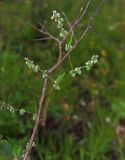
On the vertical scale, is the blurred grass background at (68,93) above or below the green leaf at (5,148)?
above

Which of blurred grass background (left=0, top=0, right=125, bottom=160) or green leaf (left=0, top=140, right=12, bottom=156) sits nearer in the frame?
green leaf (left=0, top=140, right=12, bottom=156)

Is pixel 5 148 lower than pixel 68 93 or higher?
lower

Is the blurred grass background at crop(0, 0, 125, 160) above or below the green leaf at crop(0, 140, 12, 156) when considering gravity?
above

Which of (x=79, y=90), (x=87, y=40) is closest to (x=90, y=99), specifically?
(x=79, y=90)

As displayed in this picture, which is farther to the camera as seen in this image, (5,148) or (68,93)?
(68,93)

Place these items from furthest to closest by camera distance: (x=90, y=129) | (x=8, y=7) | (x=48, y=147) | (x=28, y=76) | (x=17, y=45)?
(x=8, y=7) < (x=17, y=45) < (x=28, y=76) < (x=90, y=129) < (x=48, y=147)

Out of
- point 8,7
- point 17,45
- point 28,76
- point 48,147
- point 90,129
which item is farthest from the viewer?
point 8,7

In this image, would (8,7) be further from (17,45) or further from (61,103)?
(61,103)

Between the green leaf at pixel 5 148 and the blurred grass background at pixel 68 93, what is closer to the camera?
the green leaf at pixel 5 148
